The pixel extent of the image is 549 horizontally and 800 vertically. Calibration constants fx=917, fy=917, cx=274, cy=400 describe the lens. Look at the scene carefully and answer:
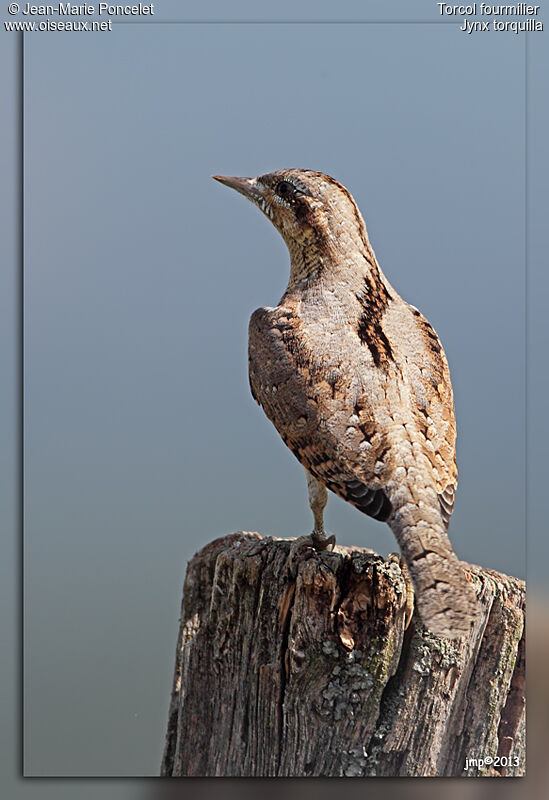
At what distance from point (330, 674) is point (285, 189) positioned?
1.77 metres

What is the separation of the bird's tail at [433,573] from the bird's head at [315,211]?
3.64 ft

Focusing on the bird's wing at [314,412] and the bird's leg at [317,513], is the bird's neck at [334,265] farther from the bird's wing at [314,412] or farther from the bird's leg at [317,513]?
the bird's leg at [317,513]

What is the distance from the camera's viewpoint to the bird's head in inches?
135

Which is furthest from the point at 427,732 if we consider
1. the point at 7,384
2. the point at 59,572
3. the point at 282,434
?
the point at 7,384

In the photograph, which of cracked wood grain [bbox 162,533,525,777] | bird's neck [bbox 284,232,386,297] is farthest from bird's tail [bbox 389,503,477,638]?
bird's neck [bbox 284,232,386,297]

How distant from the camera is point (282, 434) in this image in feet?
10.4

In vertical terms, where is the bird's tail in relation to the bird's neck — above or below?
below

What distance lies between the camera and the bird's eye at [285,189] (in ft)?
11.3

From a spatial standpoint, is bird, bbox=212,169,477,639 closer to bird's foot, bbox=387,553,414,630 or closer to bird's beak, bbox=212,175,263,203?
bird's beak, bbox=212,175,263,203

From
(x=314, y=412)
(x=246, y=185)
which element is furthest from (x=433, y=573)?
(x=246, y=185)

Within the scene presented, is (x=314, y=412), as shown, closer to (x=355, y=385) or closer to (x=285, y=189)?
(x=355, y=385)

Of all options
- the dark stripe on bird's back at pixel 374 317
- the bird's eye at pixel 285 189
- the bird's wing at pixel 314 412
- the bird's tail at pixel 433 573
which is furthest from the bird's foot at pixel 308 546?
the bird's eye at pixel 285 189

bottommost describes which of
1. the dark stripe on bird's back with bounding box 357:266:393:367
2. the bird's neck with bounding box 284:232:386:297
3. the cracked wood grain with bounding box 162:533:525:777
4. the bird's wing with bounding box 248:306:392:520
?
the cracked wood grain with bounding box 162:533:525:777

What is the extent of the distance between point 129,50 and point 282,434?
1.69 metres
